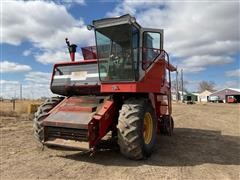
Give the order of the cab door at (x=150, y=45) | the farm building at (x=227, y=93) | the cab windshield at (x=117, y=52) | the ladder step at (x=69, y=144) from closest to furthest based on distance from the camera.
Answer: the ladder step at (x=69, y=144) → the cab windshield at (x=117, y=52) → the cab door at (x=150, y=45) → the farm building at (x=227, y=93)

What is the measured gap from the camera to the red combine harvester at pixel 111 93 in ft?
21.5

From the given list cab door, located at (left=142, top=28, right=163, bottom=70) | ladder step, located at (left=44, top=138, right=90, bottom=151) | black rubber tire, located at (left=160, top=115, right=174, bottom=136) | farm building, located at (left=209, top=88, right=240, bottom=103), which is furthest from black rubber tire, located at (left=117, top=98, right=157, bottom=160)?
farm building, located at (left=209, top=88, right=240, bottom=103)

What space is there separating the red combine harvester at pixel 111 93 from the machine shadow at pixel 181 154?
389 millimetres

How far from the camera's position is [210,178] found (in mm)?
5824

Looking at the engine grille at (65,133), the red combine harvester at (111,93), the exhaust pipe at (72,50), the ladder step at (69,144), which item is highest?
the exhaust pipe at (72,50)

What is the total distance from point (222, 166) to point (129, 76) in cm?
301

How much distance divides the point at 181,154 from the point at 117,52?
3148 millimetres

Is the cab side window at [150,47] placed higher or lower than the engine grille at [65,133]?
higher

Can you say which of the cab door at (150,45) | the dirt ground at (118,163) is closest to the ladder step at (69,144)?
the dirt ground at (118,163)

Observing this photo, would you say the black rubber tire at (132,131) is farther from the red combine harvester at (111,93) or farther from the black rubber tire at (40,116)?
the black rubber tire at (40,116)

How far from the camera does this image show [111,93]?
7582 mm

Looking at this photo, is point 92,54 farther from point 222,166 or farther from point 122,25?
point 222,166

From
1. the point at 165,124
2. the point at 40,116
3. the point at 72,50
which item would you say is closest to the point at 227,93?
the point at 165,124

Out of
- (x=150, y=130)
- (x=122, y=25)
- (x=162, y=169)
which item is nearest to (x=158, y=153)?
(x=150, y=130)
